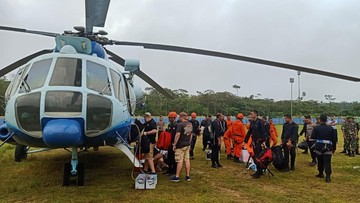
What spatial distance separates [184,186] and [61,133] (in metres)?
2.87

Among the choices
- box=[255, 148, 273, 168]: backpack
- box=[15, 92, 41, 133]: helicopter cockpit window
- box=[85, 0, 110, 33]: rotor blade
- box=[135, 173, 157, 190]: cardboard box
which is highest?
box=[85, 0, 110, 33]: rotor blade

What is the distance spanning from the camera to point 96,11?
16.5 ft

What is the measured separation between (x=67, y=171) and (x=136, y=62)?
293 centimetres

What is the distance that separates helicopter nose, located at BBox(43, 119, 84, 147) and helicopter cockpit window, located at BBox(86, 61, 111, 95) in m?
0.86

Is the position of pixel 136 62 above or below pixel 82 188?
above

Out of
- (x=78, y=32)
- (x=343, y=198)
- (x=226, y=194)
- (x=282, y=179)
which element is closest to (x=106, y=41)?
(x=78, y=32)

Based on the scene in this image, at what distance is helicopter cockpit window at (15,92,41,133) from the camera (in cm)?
514

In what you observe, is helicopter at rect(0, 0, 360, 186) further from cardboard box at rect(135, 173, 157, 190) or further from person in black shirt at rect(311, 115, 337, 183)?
person in black shirt at rect(311, 115, 337, 183)

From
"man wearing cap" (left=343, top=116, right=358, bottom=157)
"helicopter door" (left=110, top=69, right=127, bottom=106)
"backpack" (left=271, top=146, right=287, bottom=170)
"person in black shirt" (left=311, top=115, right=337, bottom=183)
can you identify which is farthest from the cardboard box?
"man wearing cap" (left=343, top=116, right=358, bottom=157)

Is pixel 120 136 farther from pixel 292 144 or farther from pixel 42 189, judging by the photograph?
pixel 292 144

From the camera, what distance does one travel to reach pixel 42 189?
243 inches

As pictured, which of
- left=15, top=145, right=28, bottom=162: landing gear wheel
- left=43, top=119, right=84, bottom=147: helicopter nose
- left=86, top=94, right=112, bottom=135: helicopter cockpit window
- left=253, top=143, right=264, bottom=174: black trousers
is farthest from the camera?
left=15, top=145, right=28, bottom=162: landing gear wheel

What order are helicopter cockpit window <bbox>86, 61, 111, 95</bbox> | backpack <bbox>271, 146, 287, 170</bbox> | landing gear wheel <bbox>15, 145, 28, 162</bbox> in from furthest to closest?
landing gear wheel <bbox>15, 145, 28, 162</bbox>
backpack <bbox>271, 146, 287, 170</bbox>
helicopter cockpit window <bbox>86, 61, 111, 95</bbox>

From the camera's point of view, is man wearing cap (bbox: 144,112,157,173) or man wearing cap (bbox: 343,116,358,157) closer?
man wearing cap (bbox: 144,112,157,173)
